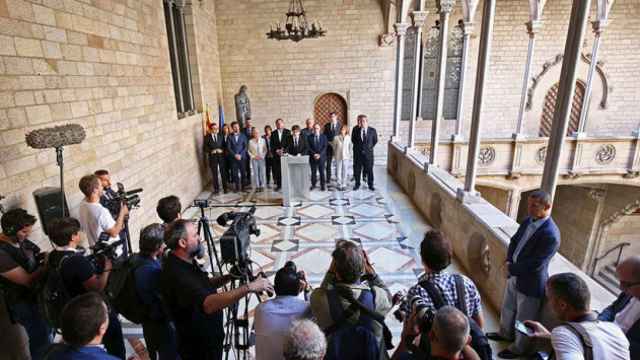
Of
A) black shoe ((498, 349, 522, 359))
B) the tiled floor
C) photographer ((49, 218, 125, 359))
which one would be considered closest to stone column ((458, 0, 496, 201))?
the tiled floor

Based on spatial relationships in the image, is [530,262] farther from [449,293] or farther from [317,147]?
[317,147]

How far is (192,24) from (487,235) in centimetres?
715

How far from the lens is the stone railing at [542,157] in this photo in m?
8.98

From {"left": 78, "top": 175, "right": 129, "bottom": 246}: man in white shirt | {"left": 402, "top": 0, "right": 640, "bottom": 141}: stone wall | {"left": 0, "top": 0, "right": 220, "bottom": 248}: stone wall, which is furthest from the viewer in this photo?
{"left": 402, "top": 0, "right": 640, "bottom": 141}: stone wall

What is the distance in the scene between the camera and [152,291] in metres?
2.03

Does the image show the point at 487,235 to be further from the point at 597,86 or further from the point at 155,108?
the point at 597,86

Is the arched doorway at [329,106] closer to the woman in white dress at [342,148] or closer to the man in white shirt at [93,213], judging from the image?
the woman in white dress at [342,148]

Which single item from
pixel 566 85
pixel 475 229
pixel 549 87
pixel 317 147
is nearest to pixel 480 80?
pixel 566 85

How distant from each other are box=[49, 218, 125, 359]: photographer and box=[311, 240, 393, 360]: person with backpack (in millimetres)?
1387

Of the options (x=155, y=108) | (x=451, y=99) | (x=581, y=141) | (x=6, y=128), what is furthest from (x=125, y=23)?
(x=581, y=141)

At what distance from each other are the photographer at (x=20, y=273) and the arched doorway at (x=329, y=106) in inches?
354

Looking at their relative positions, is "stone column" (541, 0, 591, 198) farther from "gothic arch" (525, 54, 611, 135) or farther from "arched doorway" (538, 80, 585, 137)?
"arched doorway" (538, 80, 585, 137)

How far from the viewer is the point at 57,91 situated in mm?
3340

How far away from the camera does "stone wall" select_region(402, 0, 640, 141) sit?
10.8 meters
